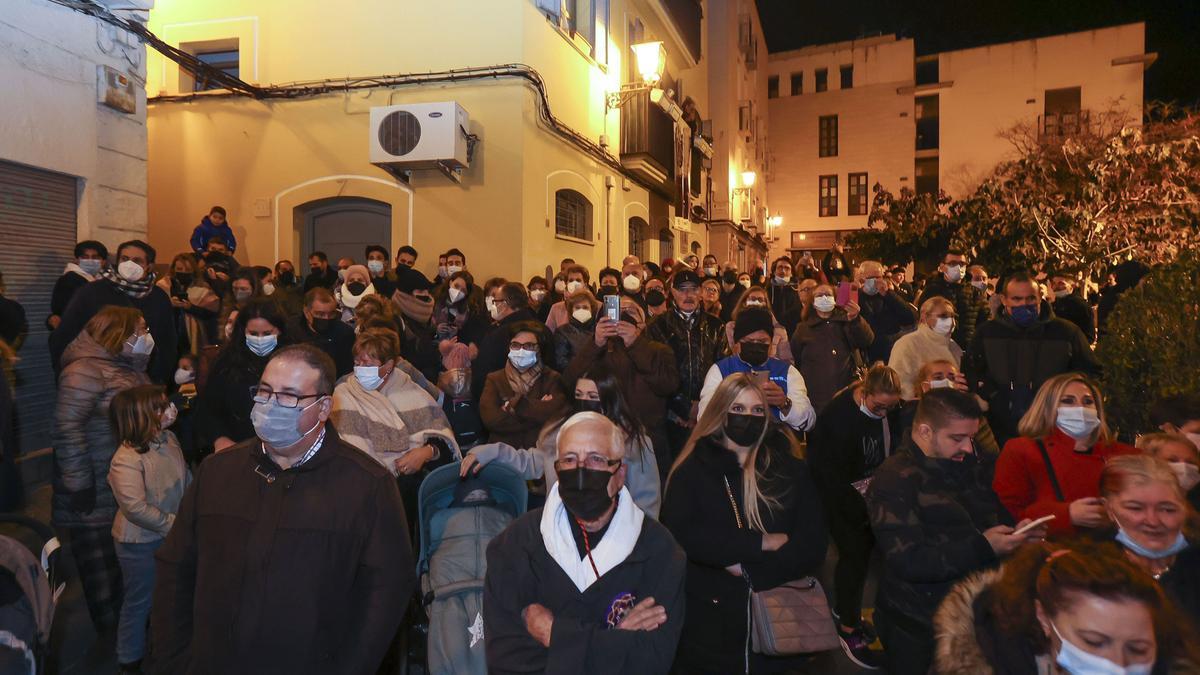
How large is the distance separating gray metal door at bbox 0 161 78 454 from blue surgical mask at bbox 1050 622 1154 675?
8.29m

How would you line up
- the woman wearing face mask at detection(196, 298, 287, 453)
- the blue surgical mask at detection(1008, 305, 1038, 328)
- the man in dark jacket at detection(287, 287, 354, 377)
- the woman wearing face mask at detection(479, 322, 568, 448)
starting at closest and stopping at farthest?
1. the woman wearing face mask at detection(196, 298, 287, 453)
2. the woman wearing face mask at detection(479, 322, 568, 448)
3. the blue surgical mask at detection(1008, 305, 1038, 328)
4. the man in dark jacket at detection(287, 287, 354, 377)

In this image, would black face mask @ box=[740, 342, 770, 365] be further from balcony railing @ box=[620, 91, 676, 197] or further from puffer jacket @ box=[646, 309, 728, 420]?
balcony railing @ box=[620, 91, 676, 197]

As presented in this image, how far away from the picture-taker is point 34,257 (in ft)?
23.5

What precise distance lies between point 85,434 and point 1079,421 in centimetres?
552

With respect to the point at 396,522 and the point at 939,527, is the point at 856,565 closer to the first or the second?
the point at 939,527

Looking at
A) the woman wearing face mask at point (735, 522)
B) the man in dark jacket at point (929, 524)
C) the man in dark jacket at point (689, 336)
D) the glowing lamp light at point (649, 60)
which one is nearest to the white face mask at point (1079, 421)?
the man in dark jacket at point (929, 524)

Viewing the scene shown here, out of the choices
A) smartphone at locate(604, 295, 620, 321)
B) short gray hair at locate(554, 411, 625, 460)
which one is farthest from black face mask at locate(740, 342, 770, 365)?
short gray hair at locate(554, 411, 625, 460)

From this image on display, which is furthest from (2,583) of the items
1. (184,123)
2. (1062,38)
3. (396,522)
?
(1062,38)

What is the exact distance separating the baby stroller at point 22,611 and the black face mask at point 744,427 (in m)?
2.73

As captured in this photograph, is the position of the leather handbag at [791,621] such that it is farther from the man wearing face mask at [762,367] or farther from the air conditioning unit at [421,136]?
Answer: the air conditioning unit at [421,136]

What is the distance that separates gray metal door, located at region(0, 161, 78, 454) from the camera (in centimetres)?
686

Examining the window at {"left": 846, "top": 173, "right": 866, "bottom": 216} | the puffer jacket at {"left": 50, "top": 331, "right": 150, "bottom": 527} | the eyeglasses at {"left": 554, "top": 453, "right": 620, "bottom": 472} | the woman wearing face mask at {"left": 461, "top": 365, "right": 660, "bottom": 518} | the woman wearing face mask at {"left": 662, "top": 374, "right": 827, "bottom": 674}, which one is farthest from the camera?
the window at {"left": 846, "top": 173, "right": 866, "bottom": 216}

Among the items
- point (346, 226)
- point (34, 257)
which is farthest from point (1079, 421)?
point (346, 226)

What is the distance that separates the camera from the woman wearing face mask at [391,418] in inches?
162
